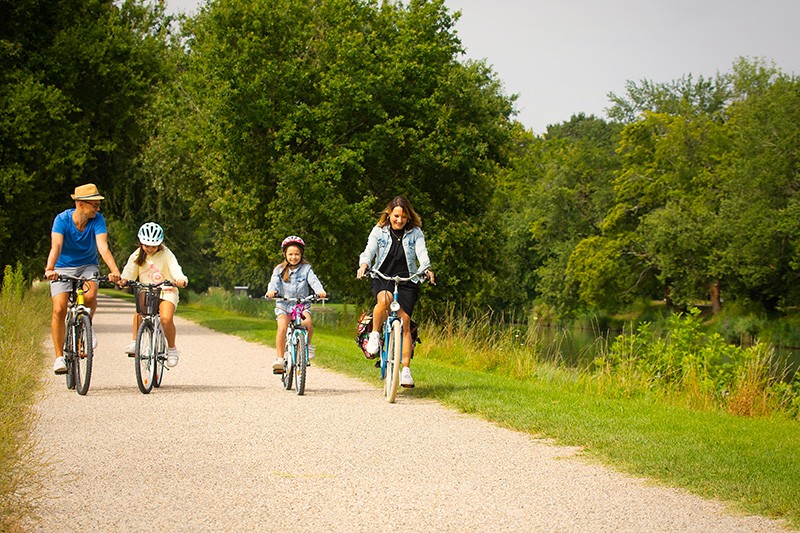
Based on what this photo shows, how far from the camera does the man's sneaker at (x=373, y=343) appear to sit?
10.8 m

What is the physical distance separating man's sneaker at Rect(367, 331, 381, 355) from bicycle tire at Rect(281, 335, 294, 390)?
0.95 m

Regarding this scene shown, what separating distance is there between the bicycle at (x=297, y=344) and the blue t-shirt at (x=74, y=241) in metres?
2.08

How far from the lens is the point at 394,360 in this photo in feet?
34.2

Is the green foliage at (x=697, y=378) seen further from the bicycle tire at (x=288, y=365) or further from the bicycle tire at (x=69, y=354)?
the bicycle tire at (x=69, y=354)

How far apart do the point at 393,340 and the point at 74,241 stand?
3.56 meters

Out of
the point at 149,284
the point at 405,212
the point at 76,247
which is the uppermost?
the point at 405,212

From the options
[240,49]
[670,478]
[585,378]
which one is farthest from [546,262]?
[670,478]

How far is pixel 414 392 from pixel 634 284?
157 feet

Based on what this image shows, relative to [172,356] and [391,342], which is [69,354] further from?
[391,342]

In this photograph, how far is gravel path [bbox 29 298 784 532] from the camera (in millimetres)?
5406

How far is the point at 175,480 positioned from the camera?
20.9 ft

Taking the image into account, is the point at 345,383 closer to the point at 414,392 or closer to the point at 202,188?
the point at 414,392

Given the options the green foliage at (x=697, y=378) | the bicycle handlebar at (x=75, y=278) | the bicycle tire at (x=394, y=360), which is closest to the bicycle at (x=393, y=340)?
the bicycle tire at (x=394, y=360)

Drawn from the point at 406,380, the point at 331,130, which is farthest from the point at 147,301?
the point at 331,130
